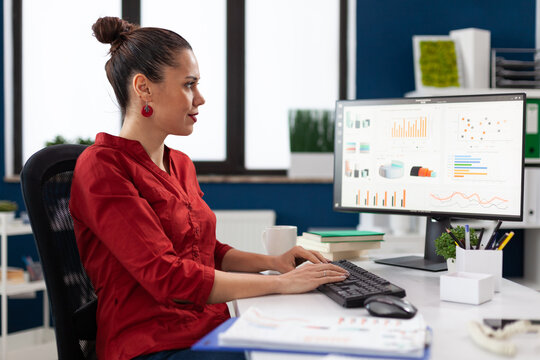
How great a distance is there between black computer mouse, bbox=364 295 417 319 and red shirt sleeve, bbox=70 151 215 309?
0.33 metres

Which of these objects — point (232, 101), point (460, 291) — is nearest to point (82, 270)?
point (460, 291)

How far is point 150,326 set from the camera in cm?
111

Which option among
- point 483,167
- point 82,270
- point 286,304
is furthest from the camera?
point 483,167

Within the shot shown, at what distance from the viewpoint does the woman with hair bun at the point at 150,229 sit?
1.06 m

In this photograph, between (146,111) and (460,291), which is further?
(146,111)

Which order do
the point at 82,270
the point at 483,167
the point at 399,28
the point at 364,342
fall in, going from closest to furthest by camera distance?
the point at 364,342, the point at 82,270, the point at 483,167, the point at 399,28

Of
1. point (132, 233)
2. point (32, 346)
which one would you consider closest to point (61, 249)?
point (132, 233)

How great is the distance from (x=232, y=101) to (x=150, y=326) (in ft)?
8.33

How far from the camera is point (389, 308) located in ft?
3.08

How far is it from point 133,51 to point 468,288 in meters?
0.92

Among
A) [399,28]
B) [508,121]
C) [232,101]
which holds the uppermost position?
[399,28]

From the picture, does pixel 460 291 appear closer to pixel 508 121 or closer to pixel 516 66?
pixel 508 121

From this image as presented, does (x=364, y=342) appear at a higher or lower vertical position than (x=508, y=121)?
lower

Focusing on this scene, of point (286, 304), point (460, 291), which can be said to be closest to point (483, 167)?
point (460, 291)
